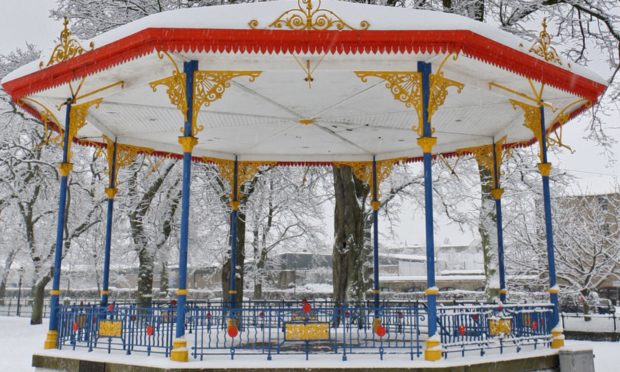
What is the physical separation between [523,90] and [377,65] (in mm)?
3561

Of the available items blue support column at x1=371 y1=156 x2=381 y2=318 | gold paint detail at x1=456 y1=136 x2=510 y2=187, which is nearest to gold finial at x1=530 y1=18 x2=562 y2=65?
gold paint detail at x1=456 y1=136 x2=510 y2=187

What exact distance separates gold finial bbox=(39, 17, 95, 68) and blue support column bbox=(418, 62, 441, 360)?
19.7 ft

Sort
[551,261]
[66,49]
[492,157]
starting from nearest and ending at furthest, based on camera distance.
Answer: [66,49], [551,261], [492,157]

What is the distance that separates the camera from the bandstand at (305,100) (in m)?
8.22

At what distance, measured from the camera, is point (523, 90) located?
1073 centimetres

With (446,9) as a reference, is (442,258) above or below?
below

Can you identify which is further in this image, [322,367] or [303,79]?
[303,79]

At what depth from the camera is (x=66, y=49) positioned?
9.73 metres

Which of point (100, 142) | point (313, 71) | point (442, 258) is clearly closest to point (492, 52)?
point (313, 71)

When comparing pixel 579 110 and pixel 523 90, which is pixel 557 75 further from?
pixel 579 110

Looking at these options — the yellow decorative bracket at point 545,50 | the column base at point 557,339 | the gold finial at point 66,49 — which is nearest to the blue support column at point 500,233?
the column base at point 557,339

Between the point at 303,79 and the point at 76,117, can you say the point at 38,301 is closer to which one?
the point at 76,117

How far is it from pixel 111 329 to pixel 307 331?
11.6 ft

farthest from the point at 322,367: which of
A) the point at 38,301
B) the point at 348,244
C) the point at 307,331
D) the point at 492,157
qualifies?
the point at 38,301
